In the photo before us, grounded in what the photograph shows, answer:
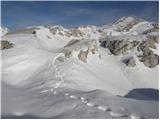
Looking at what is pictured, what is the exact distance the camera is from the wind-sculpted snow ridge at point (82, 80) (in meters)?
10.7

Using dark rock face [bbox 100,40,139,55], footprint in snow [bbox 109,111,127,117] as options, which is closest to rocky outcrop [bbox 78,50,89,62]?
dark rock face [bbox 100,40,139,55]

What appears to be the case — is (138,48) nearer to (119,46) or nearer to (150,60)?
(119,46)

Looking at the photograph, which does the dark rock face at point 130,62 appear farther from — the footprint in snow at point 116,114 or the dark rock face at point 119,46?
the footprint in snow at point 116,114

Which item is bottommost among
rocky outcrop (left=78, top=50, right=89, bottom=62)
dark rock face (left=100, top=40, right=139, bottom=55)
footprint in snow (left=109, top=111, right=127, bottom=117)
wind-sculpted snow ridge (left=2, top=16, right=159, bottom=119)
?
footprint in snow (left=109, top=111, right=127, bottom=117)

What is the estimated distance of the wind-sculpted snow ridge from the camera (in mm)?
10711

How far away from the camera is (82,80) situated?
23.8 meters

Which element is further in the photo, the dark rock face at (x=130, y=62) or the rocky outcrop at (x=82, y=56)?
the dark rock face at (x=130, y=62)

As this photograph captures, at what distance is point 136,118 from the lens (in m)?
9.88

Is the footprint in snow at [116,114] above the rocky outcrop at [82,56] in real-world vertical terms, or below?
below

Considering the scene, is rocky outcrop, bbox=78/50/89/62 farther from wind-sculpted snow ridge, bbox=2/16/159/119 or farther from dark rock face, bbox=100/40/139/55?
dark rock face, bbox=100/40/139/55

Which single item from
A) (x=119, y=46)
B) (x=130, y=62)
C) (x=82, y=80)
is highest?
(x=119, y=46)

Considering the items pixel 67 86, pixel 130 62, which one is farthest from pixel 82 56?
pixel 67 86

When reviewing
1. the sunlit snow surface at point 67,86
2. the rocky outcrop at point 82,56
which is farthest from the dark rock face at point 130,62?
the rocky outcrop at point 82,56

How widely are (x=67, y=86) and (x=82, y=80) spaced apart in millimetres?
5221
